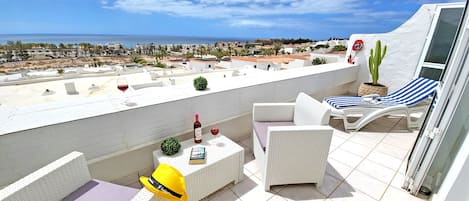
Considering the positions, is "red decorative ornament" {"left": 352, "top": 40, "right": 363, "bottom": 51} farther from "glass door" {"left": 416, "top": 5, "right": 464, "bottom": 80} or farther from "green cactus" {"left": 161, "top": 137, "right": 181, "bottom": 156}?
"green cactus" {"left": 161, "top": 137, "right": 181, "bottom": 156}

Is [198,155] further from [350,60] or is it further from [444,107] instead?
[350,60]

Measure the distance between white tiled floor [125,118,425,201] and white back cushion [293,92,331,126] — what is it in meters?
0.70

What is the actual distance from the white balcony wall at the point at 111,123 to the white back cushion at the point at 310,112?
0.64 metres

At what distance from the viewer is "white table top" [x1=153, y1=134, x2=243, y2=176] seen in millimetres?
1592

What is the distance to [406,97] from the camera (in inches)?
130

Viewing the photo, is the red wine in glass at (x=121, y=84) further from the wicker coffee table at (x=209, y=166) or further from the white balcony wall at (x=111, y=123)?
the wicker coffee table at (x=209, y=166)

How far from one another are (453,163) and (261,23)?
103ft

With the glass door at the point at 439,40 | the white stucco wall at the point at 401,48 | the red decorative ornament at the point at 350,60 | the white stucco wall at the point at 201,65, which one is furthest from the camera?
the white stucco wall at the point at 201,65

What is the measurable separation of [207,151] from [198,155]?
14cm

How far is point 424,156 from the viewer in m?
1.72

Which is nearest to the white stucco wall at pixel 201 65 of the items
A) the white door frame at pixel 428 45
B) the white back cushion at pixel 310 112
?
the white door frame at pixel 428 45

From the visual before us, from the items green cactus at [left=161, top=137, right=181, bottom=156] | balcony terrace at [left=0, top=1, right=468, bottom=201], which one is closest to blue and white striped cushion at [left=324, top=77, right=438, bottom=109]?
balcony terrace at [left=0, top=1, right=468, bottom=201]

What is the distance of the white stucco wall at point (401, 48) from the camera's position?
12.5ft

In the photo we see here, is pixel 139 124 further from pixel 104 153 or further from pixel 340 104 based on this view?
pixel 340 104
